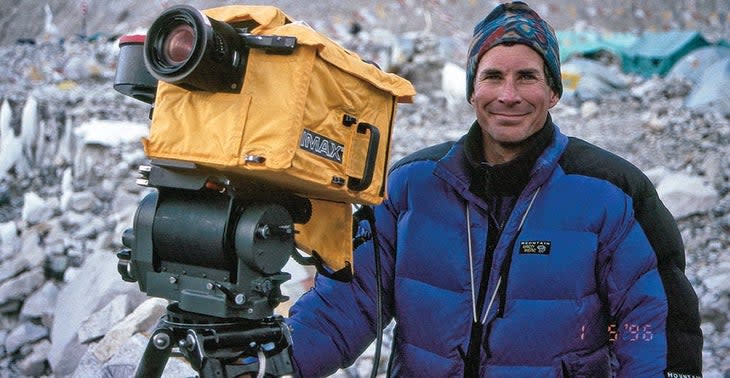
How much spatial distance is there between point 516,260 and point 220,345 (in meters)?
0.74

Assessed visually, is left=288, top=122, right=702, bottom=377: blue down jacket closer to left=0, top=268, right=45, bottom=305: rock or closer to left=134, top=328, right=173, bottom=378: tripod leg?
left=134, top=328, right=173, bottom=378: tripod leg

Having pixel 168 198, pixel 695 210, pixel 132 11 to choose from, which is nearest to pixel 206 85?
pixel 168 198

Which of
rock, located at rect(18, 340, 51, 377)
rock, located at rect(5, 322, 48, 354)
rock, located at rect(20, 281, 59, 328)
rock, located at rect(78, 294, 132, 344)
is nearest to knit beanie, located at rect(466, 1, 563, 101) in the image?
rock, located at rect(78, 294, 132, 344)

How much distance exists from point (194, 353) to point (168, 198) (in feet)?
1.01

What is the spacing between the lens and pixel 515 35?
2020 millimetres

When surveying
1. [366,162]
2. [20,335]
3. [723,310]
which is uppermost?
[366,162]

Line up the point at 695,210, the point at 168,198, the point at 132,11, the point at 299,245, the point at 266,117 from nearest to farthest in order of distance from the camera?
the point at 266,117, the point at 168,198, the point at 299,245, the point at 695,210, the point at 132,11

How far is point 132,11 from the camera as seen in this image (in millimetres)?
29109

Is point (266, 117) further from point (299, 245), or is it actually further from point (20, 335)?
point (20, 335)

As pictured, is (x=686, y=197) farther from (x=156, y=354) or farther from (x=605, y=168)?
(x=156, y=354)

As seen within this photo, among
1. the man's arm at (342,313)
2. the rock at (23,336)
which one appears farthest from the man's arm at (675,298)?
the rock at (23,336)

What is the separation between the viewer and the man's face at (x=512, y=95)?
2.02 m

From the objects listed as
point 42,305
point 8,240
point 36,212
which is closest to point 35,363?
point 42,305

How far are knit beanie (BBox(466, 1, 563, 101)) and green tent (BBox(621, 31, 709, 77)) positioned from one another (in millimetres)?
18507
